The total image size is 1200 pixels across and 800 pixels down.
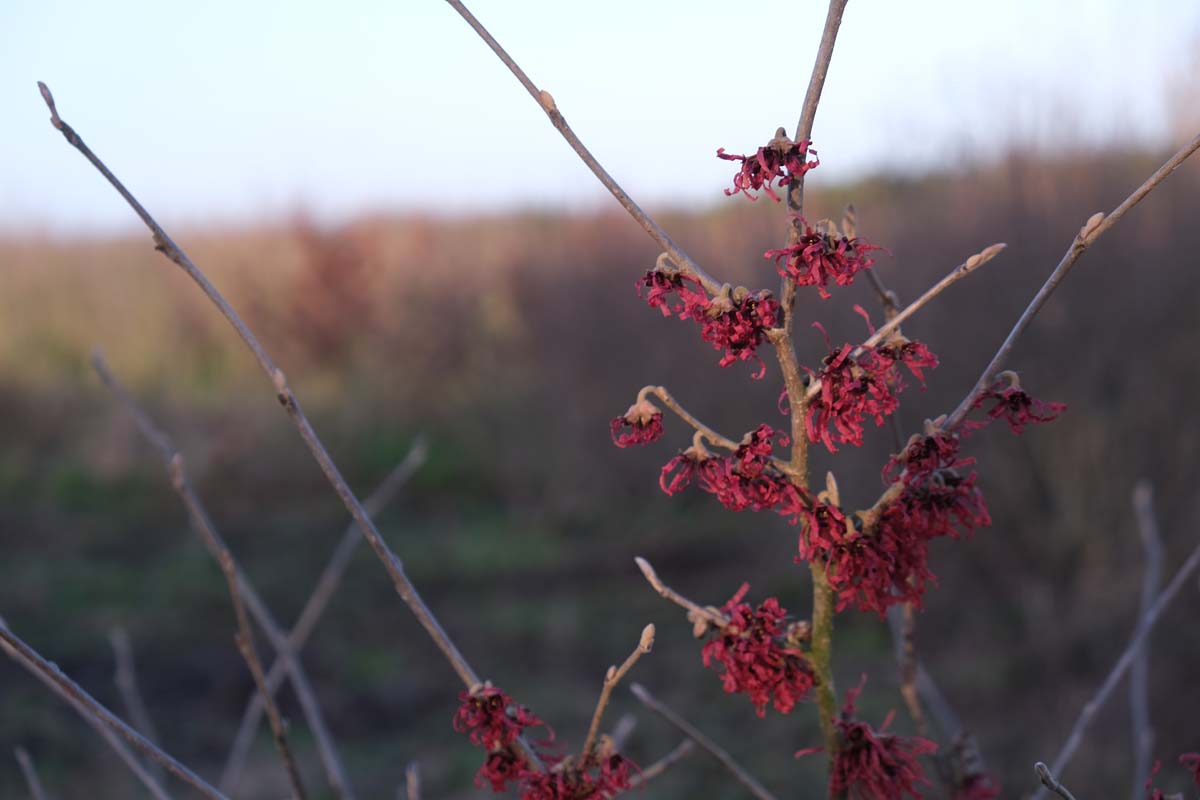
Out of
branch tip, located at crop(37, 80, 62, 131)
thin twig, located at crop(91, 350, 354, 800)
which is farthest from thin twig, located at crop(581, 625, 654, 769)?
branch tip, located at crop(37, 80, 62, 131)

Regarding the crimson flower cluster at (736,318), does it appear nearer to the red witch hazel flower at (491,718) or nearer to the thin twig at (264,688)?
the red witch hazel flower at (491,718)

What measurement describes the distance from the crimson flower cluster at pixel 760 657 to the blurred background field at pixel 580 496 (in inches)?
142

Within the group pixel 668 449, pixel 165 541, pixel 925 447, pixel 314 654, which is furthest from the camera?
pixel 165 541

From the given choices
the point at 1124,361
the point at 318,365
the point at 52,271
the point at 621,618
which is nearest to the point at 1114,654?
the point at 1124,361

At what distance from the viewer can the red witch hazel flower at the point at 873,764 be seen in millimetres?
795

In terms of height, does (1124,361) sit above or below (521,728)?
above

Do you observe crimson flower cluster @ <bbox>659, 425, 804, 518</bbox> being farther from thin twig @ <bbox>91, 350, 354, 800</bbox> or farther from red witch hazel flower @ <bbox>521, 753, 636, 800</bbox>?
thin twig @ <bbox>91, 350, 354, 800</bbox>

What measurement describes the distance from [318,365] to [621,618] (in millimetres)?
5375

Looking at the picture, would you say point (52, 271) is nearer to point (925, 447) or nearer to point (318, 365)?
point (318, 365)

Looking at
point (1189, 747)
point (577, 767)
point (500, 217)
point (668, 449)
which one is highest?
point (500, 217)

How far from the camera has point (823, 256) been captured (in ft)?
2.40

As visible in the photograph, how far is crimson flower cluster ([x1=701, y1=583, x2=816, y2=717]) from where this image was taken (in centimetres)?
78

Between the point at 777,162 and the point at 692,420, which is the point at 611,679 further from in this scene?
the point at 777,162

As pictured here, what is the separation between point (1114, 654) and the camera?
446 cm
